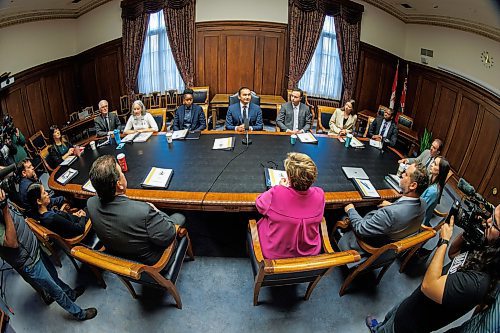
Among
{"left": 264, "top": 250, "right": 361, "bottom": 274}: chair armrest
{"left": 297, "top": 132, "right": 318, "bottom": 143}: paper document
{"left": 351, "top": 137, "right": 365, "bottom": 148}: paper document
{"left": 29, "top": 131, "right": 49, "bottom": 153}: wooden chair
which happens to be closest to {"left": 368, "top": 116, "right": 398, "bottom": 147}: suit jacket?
{"left": 351, "top": 137, "right": 365, "bottom": 148}: paper document

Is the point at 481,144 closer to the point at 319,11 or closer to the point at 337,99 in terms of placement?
the point at 337,99

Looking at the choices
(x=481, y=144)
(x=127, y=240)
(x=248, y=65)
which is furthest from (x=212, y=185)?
(x=248, y=65)

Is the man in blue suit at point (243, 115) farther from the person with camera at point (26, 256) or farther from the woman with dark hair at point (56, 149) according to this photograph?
the person with camera at point (26, 256)

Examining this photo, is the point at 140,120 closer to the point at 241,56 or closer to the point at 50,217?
the point at 50,217

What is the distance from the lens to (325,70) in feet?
21.2

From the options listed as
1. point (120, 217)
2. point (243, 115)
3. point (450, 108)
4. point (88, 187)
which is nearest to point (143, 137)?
point (88, 187)

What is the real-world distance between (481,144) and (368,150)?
1.80 meters

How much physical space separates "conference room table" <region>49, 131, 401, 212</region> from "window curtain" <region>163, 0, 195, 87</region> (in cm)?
287

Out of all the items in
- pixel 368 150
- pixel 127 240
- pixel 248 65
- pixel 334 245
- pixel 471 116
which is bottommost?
pixel 334 245

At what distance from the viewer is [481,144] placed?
4246mm

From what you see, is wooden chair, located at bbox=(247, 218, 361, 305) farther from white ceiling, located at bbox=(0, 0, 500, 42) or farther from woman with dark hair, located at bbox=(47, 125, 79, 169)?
white ceiling, located at bbox=(0, 0, 500, 42)

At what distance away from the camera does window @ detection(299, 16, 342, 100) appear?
6.20 m

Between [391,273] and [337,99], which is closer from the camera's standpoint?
[391,273]

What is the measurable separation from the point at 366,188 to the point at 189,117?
9.21 feet
